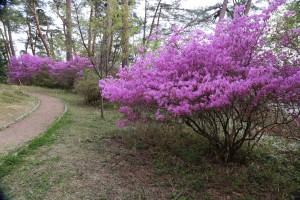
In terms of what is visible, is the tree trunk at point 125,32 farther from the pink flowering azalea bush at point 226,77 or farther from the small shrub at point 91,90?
the pink flowering azalea bush at point 226,77

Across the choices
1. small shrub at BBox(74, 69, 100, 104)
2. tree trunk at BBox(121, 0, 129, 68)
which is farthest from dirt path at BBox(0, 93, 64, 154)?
tree trunk at BBox(121, 0, 129, 68)

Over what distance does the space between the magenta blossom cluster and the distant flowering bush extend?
10.7 m

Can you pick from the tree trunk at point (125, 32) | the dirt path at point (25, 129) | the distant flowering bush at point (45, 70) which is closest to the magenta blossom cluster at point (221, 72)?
the dirt path at point (25, 129)

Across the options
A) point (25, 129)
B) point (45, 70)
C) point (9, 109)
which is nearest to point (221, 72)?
point (25, 129)

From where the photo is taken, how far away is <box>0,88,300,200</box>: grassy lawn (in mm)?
2973

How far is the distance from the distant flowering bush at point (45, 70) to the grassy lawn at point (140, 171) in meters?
9.67

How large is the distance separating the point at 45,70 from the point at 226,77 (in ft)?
54.4

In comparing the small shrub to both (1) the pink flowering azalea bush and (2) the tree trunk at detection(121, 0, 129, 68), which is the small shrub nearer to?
(2) the tree trunk at detection(121, 0, 129, 68)

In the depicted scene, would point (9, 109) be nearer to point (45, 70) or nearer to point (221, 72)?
point (221, 72)

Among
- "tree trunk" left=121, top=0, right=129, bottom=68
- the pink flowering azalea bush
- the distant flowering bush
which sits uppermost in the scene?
"tree trunk" left=121, top=0, right=129, bottom=68

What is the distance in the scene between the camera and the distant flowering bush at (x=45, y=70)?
14.1m

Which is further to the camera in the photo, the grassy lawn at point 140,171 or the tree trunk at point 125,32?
the tree trunk at point 125,32

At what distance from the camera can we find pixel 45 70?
1645cm

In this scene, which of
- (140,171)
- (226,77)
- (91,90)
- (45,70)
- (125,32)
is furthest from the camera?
(45,70)
